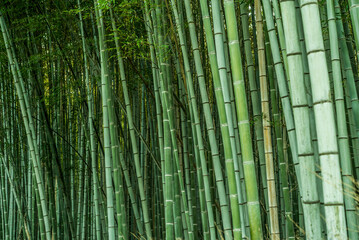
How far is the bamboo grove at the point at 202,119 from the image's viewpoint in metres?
1.38

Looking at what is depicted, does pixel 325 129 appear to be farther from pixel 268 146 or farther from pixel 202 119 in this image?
pixel 202 119

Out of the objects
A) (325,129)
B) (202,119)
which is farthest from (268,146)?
(202,119)

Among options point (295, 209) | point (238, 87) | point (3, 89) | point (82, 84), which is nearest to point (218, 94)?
point (238, 87)

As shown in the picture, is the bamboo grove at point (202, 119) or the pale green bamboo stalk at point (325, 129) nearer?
the pale green bamboo stalk at point (325, 129)

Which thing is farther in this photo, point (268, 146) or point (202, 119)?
point (202, 119)

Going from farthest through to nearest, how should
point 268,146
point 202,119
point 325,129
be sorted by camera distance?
point 202,119 < point 268,146 < point 325,129

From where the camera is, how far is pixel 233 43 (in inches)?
→ 66.7

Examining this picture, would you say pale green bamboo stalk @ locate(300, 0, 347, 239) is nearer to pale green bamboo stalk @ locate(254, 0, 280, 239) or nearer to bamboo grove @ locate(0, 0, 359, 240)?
bamboo grove @ locate(0, 0, 359, 240)

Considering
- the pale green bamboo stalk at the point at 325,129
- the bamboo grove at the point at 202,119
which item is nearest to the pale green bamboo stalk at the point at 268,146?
the bamboo grove at the point at 202,119

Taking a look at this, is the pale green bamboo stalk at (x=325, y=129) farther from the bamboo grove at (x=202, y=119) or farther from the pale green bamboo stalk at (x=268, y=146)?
the pale green bamboo stalk at (x=268, y=146)

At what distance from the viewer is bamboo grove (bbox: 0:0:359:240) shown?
138 centimetres

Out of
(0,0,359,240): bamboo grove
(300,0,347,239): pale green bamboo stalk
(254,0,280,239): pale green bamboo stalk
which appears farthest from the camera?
(254,0,280,239): pale green bamboo stalk

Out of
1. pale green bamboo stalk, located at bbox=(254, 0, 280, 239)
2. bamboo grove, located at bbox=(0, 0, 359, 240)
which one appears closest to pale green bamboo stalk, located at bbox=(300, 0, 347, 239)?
bamboo grove, located at bbox=(0, 0, 359, 240)

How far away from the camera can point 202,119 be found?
4148 millimetres
